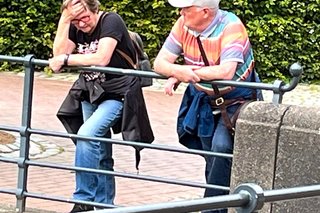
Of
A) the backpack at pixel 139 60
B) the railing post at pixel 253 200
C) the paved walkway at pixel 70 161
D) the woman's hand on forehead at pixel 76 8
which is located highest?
the woman's hand on forehead at pixel 76 8

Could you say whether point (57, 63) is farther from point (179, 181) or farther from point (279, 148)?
point (279, 148)

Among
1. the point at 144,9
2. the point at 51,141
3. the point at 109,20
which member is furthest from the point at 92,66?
the point at 144,9

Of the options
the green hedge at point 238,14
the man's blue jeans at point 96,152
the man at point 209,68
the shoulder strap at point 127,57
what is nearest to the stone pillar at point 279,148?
the man at point 209,68

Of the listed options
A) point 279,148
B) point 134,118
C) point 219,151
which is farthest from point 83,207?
point 279,148

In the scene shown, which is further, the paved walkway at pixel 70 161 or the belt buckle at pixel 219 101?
the paved walkway at pixel 70 161

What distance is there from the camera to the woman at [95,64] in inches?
238

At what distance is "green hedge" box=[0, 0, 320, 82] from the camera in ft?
58.5

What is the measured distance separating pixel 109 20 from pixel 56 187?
2594 mm

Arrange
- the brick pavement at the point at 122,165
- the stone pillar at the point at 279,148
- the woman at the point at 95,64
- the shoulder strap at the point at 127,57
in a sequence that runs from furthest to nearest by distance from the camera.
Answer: the brick pavement at the point at 122,165, the shoulder strap at the point at 127,57, the woman at the point at 95,64, the stone pillar at the point at 279,148

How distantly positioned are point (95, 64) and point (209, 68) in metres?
0.93

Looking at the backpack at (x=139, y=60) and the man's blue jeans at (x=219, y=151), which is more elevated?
the backpack at (x=139, y=60)

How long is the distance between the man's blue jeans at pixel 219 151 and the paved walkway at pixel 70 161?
1610 millimetres

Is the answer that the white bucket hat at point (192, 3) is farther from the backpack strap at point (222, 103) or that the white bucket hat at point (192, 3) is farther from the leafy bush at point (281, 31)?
the leafy bush at point (281, 31)

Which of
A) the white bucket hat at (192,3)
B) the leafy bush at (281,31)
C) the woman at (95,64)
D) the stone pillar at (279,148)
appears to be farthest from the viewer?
the leafy bush at (281,31)
